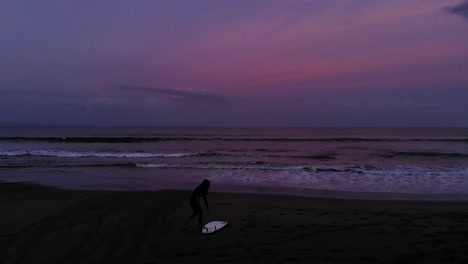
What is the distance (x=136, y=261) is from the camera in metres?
4.97

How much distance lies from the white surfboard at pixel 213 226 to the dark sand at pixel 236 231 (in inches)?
5.5

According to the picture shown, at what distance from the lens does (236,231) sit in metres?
6.50

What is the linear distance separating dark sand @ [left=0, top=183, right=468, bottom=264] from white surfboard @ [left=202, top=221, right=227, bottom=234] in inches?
5.5

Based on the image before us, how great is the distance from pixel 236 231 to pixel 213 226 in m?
0.52

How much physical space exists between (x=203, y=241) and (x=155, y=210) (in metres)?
2.94

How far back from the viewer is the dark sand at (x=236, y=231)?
513 centimetres

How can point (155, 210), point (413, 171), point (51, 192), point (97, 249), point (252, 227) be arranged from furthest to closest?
point (413, 171), point (51, 192), point (155, 210), point (252, 227), point (97, 249)

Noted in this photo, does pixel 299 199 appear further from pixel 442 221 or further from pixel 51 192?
pixel 51 192

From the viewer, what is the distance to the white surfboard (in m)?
6.34

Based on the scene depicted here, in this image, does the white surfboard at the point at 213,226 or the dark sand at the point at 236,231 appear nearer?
the dark sand at the point at 236,231

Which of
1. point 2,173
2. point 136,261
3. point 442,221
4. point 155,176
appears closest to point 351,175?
point 442,221

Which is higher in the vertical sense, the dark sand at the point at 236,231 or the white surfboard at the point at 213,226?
the white surfboard at the point at 213,226

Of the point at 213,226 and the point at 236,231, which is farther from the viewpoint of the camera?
the point at 213,226

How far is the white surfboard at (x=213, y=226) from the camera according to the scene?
6343 mm
